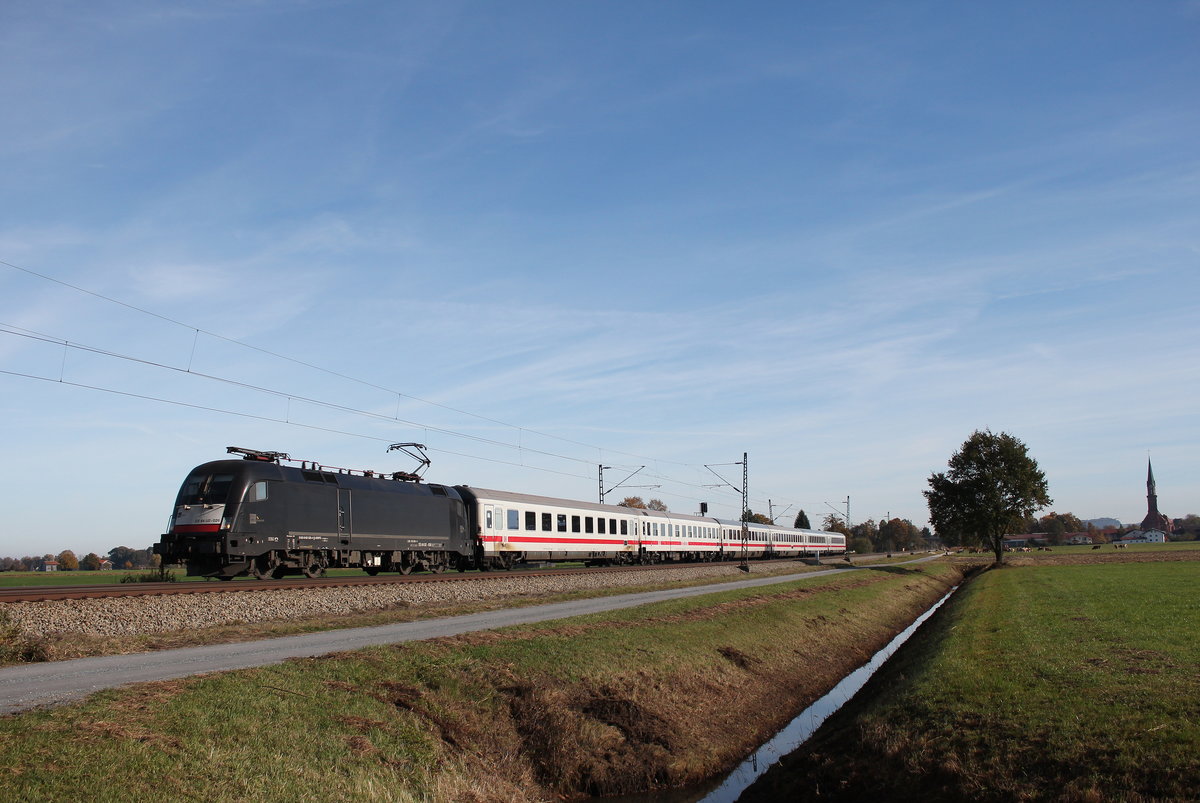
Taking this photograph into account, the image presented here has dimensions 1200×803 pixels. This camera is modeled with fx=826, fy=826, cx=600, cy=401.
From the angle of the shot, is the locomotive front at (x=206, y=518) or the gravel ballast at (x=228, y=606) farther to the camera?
the locomotive front at (x=206, y=518)

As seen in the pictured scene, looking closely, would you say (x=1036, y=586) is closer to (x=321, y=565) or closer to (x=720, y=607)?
(x=720, y=607)

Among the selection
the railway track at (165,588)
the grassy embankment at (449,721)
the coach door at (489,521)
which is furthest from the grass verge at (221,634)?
the coach door at (489,521)

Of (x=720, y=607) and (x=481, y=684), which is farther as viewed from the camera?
(x=720, y=607)

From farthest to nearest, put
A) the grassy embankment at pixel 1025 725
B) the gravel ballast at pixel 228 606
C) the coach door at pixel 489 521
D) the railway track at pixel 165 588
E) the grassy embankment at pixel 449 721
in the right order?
the coach door at pixel 489 521 < the railway track at pixel 165 588 < the gravel ballast at pixel 228 606 < the grassy embankment at pixel 1025 725 < the grassy embankment at pixel 449 721

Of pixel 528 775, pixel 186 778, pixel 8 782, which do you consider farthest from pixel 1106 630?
pixel 8 782

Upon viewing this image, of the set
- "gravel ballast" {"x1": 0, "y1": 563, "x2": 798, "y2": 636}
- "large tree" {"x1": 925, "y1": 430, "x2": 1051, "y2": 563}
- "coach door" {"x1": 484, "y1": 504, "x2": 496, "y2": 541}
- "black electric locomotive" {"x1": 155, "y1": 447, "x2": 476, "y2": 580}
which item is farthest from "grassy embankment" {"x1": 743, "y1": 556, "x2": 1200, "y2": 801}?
"large tree" {"x1": 925, "y1": 430, "x2": 1051, "y2": 563}

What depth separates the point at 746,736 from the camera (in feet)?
55.2

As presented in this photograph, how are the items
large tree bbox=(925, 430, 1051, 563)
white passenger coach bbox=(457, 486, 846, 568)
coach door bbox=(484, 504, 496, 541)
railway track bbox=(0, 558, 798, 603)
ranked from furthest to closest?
large tree bbox=(925, 430, 1051, 563), white passenger coach bbox=(457, 486, 846, 568), coach door bbox=(484, 504, 496, 541), railway track bbox=(0, 558, 798, 603)

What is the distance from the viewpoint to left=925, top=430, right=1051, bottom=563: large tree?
2719 inches

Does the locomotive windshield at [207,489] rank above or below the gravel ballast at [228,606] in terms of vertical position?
above

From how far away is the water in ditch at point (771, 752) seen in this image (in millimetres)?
13641

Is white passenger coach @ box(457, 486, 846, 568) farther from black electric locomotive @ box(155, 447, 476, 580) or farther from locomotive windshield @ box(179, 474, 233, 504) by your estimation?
locomotive windshield @ box(179, 474, 233, 504)

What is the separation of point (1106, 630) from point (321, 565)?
950 inches

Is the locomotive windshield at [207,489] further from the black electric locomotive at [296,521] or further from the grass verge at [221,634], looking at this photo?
the grass verge at [221,634]
